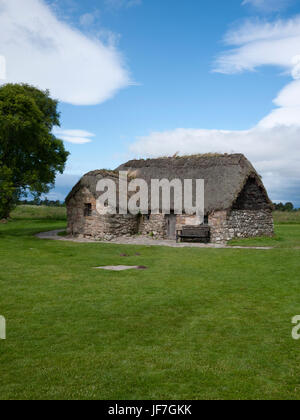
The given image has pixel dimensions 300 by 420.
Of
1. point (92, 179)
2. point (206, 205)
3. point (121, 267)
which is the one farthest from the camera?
point (92, 179)

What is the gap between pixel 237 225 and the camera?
27.2 m

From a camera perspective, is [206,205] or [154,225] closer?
[206,205]

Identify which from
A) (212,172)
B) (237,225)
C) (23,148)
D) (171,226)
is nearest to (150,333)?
(237,225)

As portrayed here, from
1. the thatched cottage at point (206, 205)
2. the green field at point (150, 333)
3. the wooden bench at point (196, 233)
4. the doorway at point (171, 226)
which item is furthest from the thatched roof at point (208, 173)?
the green field at point (150, 333)

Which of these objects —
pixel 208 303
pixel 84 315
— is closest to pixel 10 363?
pixel 84 315

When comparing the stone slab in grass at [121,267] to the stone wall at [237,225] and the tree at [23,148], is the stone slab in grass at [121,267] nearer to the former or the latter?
the stone wall at [237,225]

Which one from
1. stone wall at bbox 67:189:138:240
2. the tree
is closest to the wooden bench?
stone wall at bbox 67:189:138:240

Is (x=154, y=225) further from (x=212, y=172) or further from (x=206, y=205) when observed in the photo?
(x=212, y=172)

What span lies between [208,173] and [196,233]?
17.9 feet

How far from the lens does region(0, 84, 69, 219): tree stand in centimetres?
2772

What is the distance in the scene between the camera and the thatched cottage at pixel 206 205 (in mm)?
26953

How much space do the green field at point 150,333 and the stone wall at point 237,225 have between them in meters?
10.9
